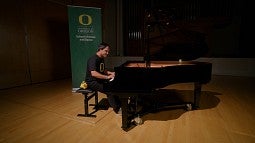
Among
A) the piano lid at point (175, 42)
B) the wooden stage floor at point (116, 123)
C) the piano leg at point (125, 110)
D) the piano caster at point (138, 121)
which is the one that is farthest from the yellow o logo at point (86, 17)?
the piano caster at point (138, 121)

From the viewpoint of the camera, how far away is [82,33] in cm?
442

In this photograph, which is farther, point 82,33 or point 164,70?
point 82,33

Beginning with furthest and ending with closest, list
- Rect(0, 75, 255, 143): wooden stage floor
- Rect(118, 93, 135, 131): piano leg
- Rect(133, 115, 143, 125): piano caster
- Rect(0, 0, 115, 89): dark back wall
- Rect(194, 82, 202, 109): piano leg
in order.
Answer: Rect(0, 0, 115, 89): dark back wall → Rect(194, 82, 202, 109): piano leg → Rect(133, 115, 143, 125): piano caster → Rect(118, 93, 135, 131): piano leg → Rect(0, 75, 255, 143): wooden stage floor

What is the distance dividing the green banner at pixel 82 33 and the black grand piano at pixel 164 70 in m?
1.42

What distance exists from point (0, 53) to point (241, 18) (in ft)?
27.4

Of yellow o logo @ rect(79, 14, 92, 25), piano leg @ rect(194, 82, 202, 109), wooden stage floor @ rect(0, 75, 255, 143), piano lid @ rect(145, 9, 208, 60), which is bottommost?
wooden stage floor @ rect(0, 75, 255, 143)

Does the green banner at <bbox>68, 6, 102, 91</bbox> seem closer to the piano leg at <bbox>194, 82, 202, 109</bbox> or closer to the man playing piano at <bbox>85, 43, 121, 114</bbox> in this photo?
the man playing piano at <bbox>85, 43, 121, 114</bbox>

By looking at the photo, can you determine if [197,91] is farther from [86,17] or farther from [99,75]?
[86,17]

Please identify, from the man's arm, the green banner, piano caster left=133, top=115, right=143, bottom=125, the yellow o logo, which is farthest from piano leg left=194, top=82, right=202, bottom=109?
the yellow o logo

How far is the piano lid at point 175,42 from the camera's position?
3602 mm

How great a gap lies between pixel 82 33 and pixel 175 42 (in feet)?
7.25

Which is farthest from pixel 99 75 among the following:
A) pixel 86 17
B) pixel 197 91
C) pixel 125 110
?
pixel 86 17

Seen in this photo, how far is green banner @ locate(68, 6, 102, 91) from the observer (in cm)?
433

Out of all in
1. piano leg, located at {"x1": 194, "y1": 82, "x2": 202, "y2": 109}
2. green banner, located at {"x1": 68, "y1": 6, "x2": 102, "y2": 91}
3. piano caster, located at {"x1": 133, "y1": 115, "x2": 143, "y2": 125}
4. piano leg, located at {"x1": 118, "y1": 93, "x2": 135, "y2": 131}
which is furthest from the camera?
green banner, located at {"x1": 68, "y1": 6, "x2": 102, "y2": 91}
